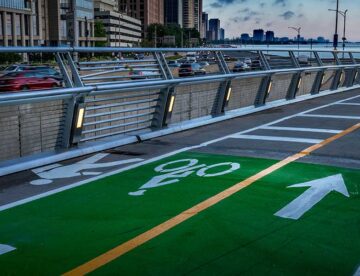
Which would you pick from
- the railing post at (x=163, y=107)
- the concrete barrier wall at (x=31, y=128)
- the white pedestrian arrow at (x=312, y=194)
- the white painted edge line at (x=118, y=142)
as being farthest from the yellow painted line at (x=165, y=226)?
the railing post at (x=163, y=107)

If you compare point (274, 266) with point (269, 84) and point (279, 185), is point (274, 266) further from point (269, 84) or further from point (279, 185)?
point (269, 84)

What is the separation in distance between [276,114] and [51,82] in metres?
7.11

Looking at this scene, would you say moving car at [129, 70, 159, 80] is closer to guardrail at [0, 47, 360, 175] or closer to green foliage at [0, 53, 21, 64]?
guardrail at [0, 47, 360, 175]

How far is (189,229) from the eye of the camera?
5.15 meters

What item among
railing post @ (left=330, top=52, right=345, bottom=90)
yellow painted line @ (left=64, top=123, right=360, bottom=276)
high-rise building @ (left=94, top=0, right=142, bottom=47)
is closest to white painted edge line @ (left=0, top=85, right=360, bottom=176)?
yellow painted line @ (left=64, top=123, right=360, bottom=276)

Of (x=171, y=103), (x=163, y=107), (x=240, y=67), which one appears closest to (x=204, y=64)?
(x=240, y=67)

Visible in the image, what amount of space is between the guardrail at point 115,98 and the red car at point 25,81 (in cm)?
2

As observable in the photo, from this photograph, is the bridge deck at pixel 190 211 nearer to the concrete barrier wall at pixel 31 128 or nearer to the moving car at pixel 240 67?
the concrete barrier wall at pixel 31 128

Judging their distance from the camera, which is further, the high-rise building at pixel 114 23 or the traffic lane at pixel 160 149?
the high-rise building at pixel 114 23

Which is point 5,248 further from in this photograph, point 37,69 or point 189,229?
point 37,69

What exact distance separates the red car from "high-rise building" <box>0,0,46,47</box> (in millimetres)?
103960

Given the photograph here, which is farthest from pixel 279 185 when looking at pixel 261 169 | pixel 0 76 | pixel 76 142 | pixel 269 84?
pixel 269 84

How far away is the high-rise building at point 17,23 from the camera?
10931 cm

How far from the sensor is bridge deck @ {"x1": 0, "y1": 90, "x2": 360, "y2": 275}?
4.42 metres
